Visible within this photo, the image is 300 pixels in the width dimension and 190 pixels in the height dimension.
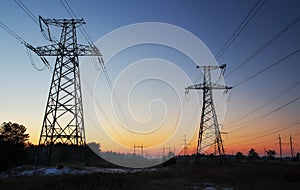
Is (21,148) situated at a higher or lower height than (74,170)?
higher

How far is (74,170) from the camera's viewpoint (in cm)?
3020

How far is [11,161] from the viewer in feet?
163

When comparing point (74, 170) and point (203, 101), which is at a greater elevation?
point (203, 101)

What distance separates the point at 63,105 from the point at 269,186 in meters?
18.4

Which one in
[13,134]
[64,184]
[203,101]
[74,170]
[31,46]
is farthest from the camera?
[13,134]

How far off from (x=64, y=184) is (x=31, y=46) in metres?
14.2

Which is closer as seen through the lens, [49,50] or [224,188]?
[224,188]

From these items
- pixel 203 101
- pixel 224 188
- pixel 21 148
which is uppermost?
pixel 203 101

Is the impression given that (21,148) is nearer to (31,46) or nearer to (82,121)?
(82,121)

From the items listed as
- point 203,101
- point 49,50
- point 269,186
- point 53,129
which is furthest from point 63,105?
point 203,101

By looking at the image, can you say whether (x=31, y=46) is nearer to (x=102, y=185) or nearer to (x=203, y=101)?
(x=102, y=185)

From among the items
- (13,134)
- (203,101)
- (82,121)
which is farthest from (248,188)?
(13,134)

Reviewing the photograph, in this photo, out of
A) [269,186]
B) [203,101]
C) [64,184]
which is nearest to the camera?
[64,184]

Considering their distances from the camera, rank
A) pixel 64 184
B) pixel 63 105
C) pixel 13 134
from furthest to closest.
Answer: pixel 13 134
pixel 63 105
pixel 64 184
